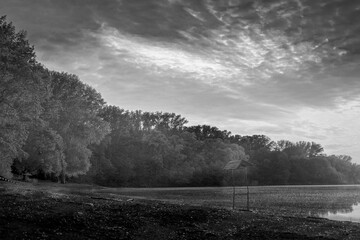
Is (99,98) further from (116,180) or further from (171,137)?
(171,137)

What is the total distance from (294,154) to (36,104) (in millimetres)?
137862

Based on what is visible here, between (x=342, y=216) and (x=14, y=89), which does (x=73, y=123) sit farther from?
(x=342, y=216)

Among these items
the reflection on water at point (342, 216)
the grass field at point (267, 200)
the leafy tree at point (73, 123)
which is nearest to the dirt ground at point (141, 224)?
the reflection on water at point (342, 216)

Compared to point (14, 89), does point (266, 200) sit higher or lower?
lower

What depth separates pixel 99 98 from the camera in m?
83.9

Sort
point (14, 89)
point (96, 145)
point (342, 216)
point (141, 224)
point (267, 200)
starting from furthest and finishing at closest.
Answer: point (96, 145)
point (267, 200)
point (14, 89)
point (342, 216)
point (141, 224)

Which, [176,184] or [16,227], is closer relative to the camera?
[16,227]

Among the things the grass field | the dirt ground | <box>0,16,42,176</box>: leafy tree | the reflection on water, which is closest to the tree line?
<box>0,16,42,176</box>: leafy tree

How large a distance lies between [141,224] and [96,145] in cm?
9216

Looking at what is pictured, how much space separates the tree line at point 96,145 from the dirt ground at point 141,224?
24.9 metres

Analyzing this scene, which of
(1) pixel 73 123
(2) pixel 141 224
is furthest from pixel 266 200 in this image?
(1) pixel 73 123

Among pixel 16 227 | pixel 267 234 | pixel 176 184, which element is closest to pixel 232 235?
pixel 267 234

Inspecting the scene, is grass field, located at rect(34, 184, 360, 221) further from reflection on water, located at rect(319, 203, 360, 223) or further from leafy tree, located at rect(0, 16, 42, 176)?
leafy tree, located at rect(0, 16, 42, 176)

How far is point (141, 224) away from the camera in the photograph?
844 inches
